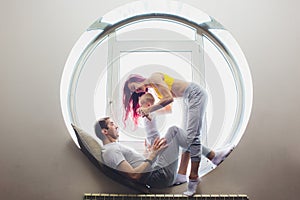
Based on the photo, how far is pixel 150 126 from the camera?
1362 millimetres

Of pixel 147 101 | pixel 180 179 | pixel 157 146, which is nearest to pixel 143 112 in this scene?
pixel 147 101

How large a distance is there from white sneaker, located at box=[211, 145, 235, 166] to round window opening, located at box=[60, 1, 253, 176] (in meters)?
0.02

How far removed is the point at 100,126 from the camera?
1377 millimetres

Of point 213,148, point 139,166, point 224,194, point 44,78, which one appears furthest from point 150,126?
point 44,78

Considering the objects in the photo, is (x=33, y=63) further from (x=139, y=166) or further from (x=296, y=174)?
(x=296, y=174)

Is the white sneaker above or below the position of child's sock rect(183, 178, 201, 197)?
above

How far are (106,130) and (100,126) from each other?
0.03 meters

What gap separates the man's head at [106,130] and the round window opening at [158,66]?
2cm

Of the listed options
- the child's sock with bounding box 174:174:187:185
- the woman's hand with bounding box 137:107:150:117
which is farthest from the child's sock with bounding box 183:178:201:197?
the woman's hand with bounding box 137:107:150:117

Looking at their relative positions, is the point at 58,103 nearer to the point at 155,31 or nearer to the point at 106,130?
the point at 106,130

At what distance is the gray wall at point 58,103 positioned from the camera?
139cm

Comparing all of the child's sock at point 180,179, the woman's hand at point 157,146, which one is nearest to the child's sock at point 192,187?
the child's sock at point 180,179

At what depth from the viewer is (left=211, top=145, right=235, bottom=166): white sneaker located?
1.36m

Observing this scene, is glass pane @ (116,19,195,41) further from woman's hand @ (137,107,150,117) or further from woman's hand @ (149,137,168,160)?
woman's hand @ (149,137,168,160)
